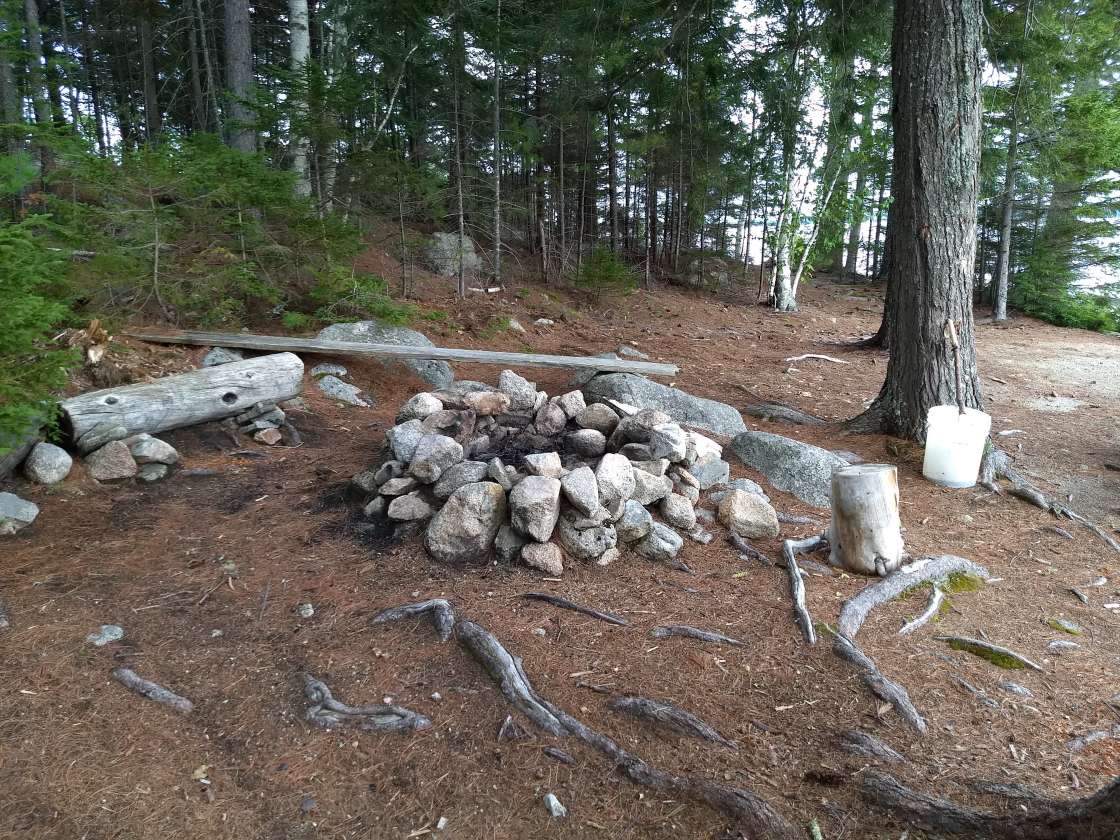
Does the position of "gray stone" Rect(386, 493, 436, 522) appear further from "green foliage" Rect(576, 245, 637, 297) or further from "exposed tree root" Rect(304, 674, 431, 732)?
"green foliage" Rect(576, 245, 637, 297)

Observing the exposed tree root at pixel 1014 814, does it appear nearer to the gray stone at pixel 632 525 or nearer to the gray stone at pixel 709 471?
the gray stone at pixel 632 525

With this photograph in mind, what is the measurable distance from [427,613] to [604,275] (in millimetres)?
11713

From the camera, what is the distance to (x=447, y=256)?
47.2 feet

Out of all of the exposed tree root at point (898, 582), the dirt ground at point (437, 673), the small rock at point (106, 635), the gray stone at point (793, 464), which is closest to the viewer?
the dirt ground at point (437, 673)

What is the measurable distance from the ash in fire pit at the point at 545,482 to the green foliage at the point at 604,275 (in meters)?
9.27

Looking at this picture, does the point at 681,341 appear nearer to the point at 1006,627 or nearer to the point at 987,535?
the point at 987,535

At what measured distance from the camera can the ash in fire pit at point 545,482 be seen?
4016 millimetres

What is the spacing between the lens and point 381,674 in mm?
2969

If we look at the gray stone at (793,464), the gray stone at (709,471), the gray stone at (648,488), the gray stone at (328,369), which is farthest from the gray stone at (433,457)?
the gray stone at (328,369)

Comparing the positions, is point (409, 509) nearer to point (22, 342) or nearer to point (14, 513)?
point (22, 342)

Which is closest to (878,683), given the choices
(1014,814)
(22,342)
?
(1014,814)

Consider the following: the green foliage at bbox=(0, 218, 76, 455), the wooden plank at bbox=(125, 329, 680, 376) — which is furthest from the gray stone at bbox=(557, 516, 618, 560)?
the wooden plank at bbox=(125, 329, 680, 376)

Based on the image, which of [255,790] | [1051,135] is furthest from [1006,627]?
[1051,135]

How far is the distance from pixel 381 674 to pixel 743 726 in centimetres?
165
